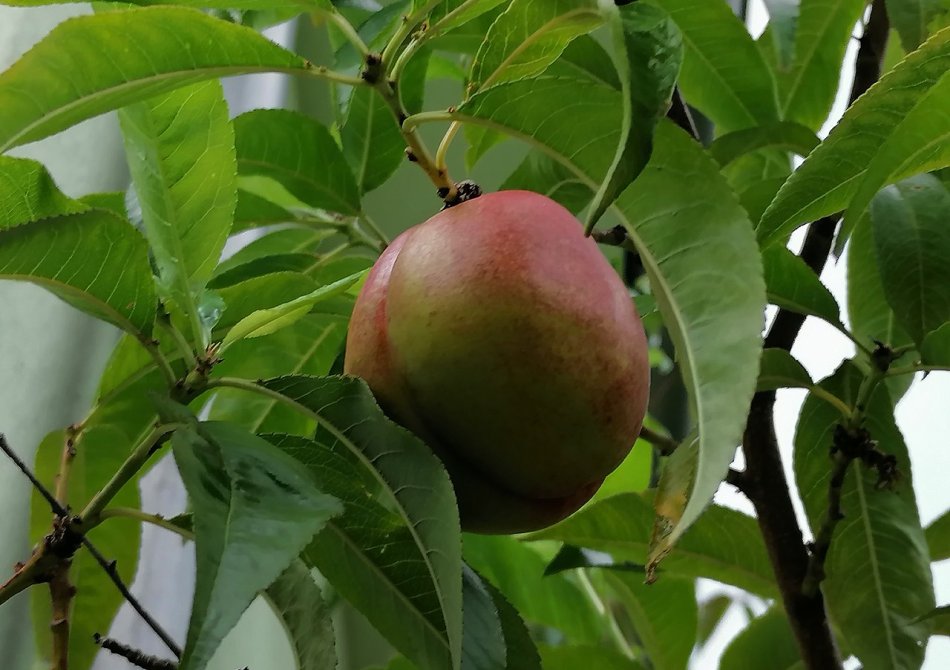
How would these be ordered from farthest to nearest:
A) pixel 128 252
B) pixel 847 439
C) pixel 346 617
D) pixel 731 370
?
1. pixel 346 617
2. pixel 847 439
3. pixel 128 252
4. pixel 731 370

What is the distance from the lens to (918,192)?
1.71 ft

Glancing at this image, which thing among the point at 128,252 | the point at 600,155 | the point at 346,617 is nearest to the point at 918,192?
the point at 600,155

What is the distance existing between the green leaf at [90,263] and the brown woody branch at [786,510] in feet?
1.19

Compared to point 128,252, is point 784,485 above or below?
below

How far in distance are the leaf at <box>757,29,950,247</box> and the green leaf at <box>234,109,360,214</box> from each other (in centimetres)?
32

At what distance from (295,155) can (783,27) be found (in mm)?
324

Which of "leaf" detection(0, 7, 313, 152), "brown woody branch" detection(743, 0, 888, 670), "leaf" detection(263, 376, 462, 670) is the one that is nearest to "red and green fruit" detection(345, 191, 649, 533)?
"leaf" detection(263, 376, 462, 670)

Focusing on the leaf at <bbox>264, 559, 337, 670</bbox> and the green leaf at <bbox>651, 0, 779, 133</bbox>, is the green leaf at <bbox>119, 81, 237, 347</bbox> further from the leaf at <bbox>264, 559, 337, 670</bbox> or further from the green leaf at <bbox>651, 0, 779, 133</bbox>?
the green leaf at <bbox>651, 0, 779, 133</bbox>

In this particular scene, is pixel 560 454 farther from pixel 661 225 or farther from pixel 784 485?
pixel 784 485

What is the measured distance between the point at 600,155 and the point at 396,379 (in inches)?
4.9

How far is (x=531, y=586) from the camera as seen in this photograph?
0.80 metres

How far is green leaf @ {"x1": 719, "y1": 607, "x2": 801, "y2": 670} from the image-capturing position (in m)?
0.68

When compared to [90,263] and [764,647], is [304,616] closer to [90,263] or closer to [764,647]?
[90,263]

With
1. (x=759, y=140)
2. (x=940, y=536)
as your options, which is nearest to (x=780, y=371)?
(x=759, y=140)
